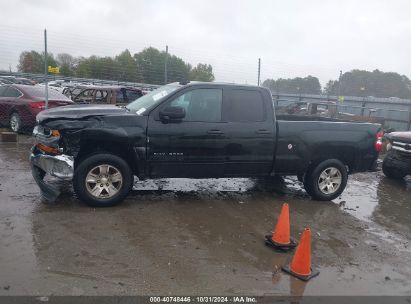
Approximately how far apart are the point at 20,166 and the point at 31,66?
46.9 metres

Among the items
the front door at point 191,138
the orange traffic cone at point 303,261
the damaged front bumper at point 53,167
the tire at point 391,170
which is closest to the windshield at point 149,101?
the front door at point 191,138

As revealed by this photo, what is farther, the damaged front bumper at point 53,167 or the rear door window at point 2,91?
the rear door window at point 2,91

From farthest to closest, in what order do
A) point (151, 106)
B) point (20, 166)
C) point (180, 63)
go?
point (180, 63)
point (20, 166)
point (151, 106)

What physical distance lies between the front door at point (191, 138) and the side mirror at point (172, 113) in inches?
3.2

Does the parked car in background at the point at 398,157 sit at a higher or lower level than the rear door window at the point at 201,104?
lower

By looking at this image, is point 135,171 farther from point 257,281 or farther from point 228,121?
point 257,281

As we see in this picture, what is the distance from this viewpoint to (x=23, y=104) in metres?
10.9

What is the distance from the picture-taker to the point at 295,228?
531 cm

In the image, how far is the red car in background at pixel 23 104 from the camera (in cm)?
1088

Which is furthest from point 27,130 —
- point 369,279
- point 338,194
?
point 369,279

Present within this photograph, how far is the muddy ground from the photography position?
364 centimetres

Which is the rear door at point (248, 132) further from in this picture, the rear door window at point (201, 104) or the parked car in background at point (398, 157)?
the parked car in background at point (398, 157)

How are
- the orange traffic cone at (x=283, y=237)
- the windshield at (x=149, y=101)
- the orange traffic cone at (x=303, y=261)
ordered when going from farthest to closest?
the windshield at (x=149, y=101) < the orange traffic cone at (x=283, y=237) < the orange traffic cone at (x=303, y=261)

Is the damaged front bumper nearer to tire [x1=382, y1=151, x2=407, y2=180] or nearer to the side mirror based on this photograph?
the side mirror
